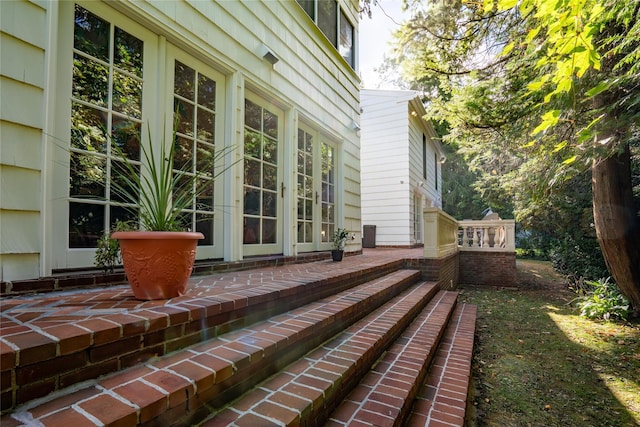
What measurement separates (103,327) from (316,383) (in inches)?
40.1

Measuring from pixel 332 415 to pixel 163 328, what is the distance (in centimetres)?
96

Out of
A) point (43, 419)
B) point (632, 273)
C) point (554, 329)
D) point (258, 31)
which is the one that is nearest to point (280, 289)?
point (43, 419)

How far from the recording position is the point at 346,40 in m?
6.12

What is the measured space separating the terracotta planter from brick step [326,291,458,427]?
1.21m

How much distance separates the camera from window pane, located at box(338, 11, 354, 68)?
5898mm

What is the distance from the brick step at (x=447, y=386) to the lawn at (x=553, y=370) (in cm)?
24

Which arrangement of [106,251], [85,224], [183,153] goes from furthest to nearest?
[183,153]
[85,224]
[106,251]

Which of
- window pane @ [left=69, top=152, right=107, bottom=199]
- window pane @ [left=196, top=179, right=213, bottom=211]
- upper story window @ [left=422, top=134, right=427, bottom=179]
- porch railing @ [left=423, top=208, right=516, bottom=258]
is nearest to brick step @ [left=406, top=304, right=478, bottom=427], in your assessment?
porch railing @ [left=423, top=208, right=516, bottom=258]

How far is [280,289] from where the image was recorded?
224 centimetres

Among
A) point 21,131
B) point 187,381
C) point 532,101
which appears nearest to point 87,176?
point 21,131

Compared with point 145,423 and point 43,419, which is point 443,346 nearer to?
point 145,423

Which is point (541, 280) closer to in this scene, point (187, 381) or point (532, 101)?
point (532, 101)

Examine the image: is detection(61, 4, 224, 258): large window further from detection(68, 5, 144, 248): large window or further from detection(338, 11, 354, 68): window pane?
detection(338, 11, 354, 68): window pane

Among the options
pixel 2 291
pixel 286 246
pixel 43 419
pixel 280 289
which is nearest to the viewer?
pixel 43 419
